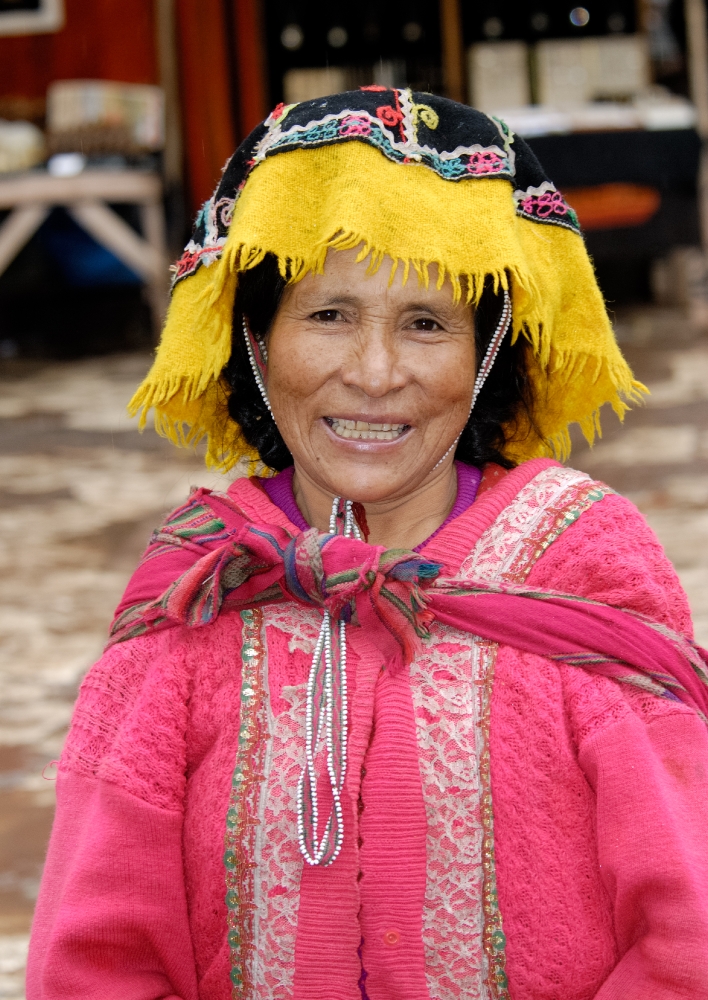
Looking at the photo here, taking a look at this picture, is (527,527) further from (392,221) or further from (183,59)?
(183,59)

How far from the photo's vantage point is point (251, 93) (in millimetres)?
9156

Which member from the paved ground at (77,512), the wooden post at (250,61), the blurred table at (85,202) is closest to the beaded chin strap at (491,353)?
the paved ground at (77,512)

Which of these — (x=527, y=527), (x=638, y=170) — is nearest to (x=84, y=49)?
(x=638, y=170)

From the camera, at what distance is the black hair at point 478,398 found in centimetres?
152

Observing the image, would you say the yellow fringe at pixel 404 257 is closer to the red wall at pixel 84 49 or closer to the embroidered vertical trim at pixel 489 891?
the embroidered vertical trim at pixel 489 891

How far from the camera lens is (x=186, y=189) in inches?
364

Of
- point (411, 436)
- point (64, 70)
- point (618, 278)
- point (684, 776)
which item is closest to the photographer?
point (684, 776)

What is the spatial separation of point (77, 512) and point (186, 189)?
5125 millimetres

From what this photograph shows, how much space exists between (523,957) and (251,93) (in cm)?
868

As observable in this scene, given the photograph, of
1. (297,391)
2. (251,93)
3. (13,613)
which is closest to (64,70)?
(251,93)

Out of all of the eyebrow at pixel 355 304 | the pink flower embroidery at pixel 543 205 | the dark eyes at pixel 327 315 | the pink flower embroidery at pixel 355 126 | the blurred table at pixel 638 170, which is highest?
the pink flower embroidery at pixel 355 126

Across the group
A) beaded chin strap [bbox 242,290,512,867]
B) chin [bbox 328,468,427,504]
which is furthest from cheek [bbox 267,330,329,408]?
beaded chin strap [bbox 242,290,512,867]

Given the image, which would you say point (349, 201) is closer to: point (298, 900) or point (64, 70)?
point (298, 900)

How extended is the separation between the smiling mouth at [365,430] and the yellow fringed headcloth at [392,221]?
0.58 ft
